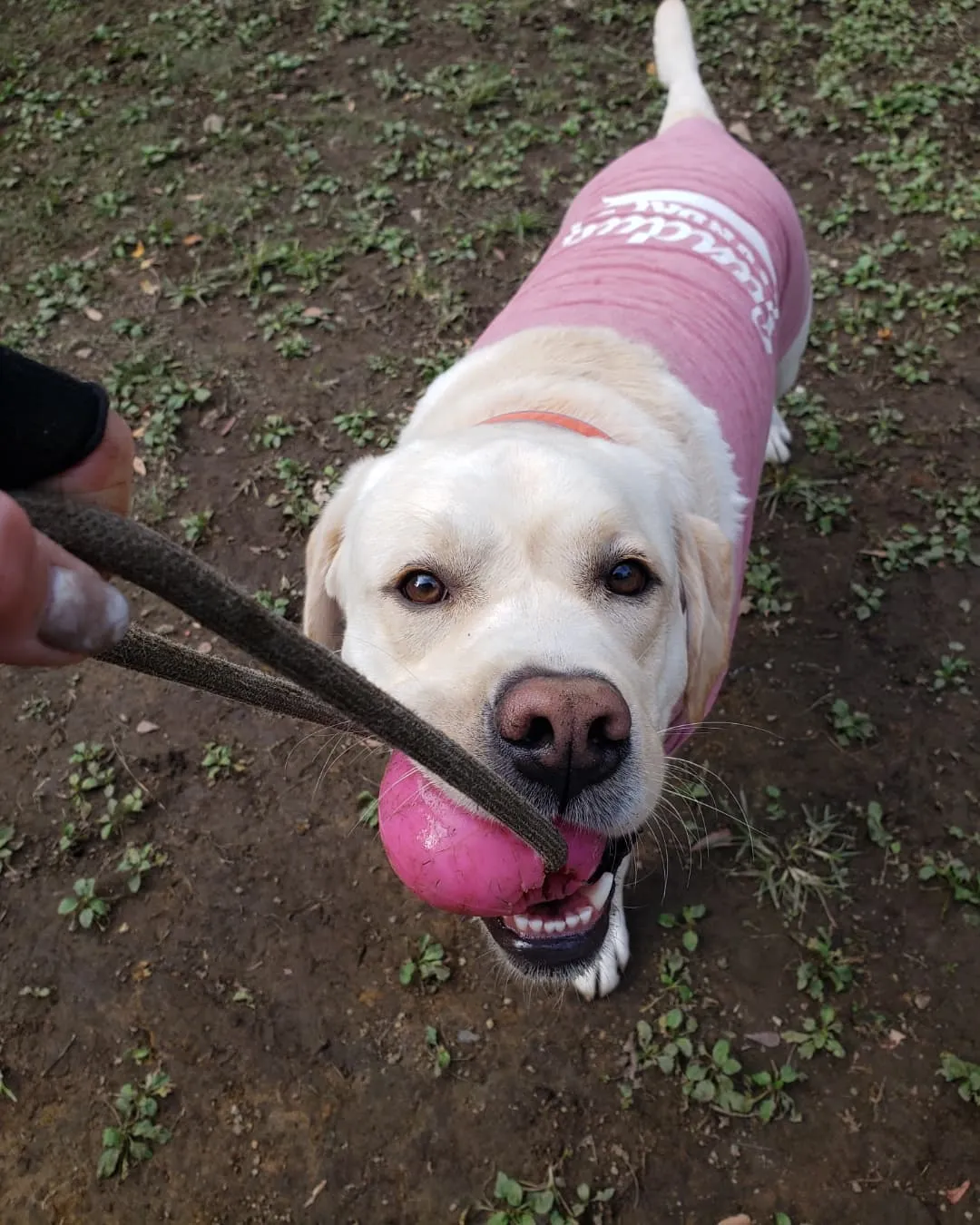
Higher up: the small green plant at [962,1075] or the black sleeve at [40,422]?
the black sleeve at [40,422]

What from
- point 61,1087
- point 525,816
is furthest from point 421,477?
point 61,1087

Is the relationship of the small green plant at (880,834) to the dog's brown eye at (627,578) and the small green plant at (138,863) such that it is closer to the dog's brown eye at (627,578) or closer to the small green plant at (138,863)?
the dog's brown eye at (627,578)

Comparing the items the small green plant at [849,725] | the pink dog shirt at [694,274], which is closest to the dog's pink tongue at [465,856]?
the pink dog shirt at [694,274]

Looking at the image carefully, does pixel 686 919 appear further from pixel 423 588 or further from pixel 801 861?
pixel 423 588

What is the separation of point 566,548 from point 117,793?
229 cm

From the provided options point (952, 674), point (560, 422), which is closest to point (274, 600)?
point (560, 422)

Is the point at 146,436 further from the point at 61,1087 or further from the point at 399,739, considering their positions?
the point at 399,739

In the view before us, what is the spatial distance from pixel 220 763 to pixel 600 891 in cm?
188

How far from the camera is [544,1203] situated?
8.11ft

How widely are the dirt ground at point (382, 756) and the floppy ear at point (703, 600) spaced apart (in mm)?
954

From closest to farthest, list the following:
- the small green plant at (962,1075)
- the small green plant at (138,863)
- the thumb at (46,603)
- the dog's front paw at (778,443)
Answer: the thumb at (46,603), the small green plant at (962,1075), the small green plant at (138,863), the dog's front paw at (778,443)

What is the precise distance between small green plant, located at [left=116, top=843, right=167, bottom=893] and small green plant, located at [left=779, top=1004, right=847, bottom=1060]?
7.35 ft

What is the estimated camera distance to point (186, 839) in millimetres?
3158

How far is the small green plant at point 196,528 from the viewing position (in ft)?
12.8
